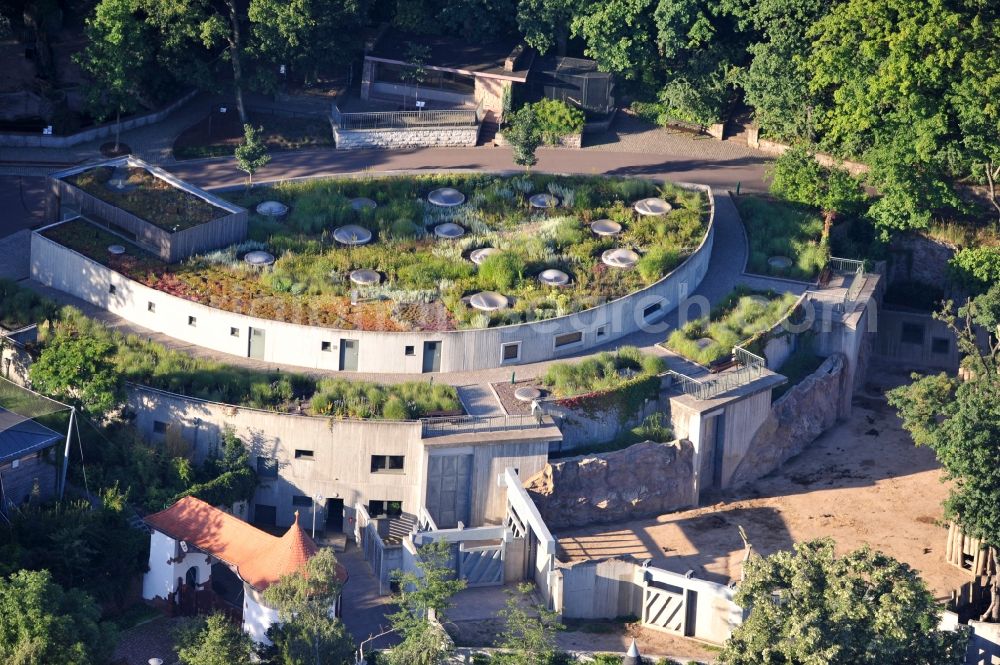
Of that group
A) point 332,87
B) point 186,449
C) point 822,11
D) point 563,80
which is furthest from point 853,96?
point 186,449

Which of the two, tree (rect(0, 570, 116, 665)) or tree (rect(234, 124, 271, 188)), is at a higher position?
tree (rect(234, 124, 271, 188))

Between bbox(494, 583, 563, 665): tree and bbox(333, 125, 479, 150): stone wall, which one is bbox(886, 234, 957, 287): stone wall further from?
bbox(494, 583, 563, 665): tree

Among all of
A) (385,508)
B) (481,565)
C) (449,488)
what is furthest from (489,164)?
(481,565)

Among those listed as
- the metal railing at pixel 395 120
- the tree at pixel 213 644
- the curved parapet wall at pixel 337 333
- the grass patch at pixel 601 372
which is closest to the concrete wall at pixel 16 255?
the curved parapet wall at pixel 337 333

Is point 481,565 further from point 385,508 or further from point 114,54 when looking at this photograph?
point 114,54

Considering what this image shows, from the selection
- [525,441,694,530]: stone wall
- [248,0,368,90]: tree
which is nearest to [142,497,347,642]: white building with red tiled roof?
[525,441,694,530]: stone wall

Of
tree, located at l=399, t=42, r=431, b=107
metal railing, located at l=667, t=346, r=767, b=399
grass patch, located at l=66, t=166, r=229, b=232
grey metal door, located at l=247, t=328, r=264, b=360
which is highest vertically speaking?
tree, located at l=399, t=42, r=431, b=107
